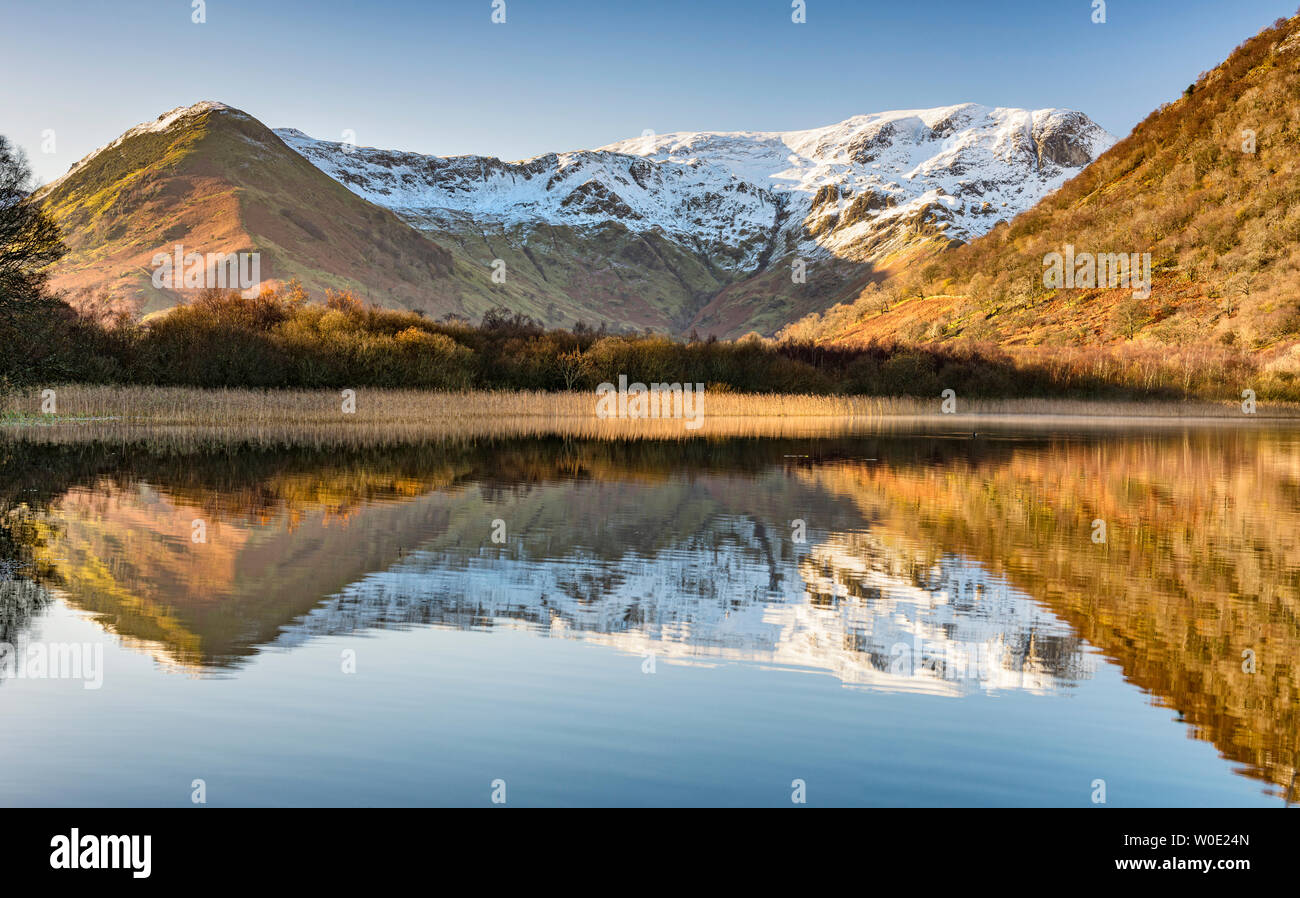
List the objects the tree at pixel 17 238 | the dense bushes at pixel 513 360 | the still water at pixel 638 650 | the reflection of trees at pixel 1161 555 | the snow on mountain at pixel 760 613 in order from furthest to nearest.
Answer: the dense bushes at pixel 513 360 → the tree at pixel 17 238 → the snow on mountain at pixel 760 613 → the reflection of trees at pixel 1161 555 → the still water at pixel 638 650

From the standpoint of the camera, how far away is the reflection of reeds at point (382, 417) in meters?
41.2

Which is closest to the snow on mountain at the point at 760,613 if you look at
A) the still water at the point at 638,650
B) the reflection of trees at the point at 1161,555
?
the still water at the point at 638,650

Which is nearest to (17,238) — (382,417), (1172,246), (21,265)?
(21,265)

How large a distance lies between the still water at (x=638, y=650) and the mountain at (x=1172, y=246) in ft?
287

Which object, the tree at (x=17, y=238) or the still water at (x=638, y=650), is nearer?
the still water at (x=638, y=650)

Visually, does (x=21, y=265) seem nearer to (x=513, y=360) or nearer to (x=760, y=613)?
(x=513, y=360)

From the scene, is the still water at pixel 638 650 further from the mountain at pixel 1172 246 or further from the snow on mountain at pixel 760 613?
the mountain at pixel 1172 246

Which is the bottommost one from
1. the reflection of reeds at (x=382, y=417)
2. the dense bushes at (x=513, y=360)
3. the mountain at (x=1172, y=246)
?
the reflection of reeds at (x=382, y=417)

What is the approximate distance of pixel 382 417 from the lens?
172ft

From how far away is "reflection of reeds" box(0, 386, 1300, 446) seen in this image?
41.2m

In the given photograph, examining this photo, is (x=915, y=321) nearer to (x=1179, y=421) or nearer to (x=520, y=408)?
(x=1179, y=421)

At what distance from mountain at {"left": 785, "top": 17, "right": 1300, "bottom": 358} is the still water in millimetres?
87427

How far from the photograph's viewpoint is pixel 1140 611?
1159cm

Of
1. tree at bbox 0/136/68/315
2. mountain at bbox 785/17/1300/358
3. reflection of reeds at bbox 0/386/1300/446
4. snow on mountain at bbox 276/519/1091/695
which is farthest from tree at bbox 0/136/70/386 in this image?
mountain at bbox 785/17/1300/358
